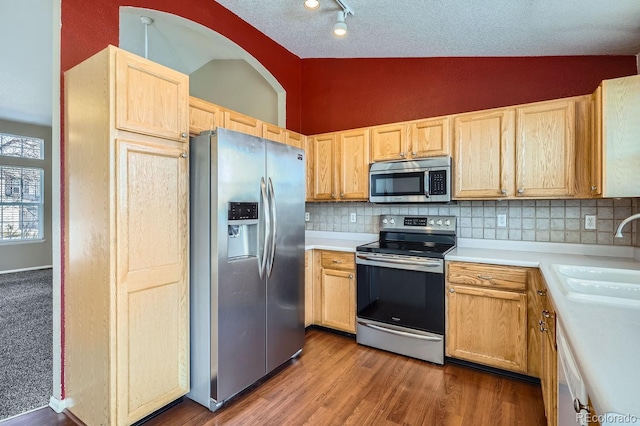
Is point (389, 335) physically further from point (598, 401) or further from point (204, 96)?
point (204, 96)

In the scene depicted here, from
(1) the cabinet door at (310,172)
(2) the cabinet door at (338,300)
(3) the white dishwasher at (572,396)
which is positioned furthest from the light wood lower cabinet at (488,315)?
(1) the cabinet door at (310,172)

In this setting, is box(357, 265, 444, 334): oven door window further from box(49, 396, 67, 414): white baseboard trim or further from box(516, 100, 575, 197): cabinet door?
box(49, 396, 67, 414): white baseboard trim

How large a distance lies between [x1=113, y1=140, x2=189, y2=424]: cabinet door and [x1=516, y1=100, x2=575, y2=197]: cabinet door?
7.98ft

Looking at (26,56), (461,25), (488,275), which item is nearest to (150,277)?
(488,275)

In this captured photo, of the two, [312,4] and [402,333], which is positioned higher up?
[312,4]

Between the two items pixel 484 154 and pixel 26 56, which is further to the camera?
pixel 26 56

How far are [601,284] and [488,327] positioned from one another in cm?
95

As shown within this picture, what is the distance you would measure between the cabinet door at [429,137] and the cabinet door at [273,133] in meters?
1.24

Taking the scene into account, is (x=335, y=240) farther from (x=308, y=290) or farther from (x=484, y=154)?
(x=484, y=154)

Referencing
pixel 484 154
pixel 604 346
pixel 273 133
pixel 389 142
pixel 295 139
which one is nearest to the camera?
pixel 604 346

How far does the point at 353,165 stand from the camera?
10.4 feet

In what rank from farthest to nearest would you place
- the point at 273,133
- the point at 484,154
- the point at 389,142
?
the point at 273,133
the point at 389,142
the point at 484,154

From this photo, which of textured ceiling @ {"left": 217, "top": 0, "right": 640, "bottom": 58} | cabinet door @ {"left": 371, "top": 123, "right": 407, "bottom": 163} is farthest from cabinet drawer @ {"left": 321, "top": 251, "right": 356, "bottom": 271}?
textured ceiling @ {"left": 217, "top": 0, "right": 640, "bottom": 58}

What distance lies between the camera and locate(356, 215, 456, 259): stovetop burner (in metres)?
2.71
